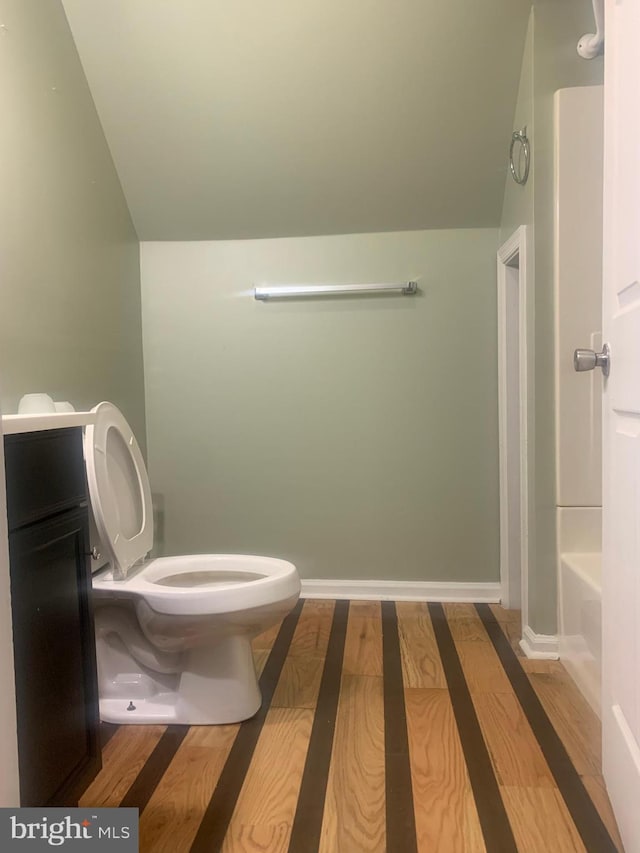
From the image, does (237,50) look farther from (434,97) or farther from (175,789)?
(175,789)

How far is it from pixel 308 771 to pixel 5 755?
0.78m

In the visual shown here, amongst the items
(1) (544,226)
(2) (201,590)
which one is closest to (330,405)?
(1) (544,226)

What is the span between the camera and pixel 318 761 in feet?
5.10

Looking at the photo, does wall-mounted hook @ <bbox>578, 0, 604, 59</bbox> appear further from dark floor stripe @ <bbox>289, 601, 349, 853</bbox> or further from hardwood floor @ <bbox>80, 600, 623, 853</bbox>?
dark floor stripe @ <bbox>289, 601, 349, 853</bbox>

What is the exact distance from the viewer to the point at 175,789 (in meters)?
1.46

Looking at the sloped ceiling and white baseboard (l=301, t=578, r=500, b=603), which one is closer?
the sloped ceiling

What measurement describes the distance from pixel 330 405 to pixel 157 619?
130 cm

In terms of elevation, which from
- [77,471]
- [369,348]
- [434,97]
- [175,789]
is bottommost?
[175,789]

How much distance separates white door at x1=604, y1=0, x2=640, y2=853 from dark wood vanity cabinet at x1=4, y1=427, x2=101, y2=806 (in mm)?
1099

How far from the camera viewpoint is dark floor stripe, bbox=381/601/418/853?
4.21 ft

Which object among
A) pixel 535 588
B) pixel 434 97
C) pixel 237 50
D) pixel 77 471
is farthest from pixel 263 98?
pixel 535 588

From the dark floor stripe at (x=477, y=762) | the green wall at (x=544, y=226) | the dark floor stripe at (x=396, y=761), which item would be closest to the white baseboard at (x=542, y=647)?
the green wall at (x=544, y=226)

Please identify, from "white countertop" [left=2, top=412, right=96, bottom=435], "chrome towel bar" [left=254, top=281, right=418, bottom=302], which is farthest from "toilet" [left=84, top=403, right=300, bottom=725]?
"chrome towel bar" [left=254, top=281, right=418, bottom=302]

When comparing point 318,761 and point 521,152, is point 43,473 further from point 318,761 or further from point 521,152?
point 521,152
